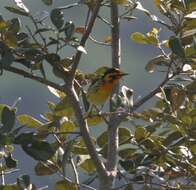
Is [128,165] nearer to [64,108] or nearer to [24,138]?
[64,108]

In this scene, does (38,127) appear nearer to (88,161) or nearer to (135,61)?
(88,161)

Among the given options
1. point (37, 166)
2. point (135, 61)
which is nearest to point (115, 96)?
point (37, 166)

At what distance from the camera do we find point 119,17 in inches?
87.4

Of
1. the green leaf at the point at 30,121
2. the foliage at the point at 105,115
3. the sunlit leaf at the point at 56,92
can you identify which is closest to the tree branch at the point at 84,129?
the foliage at the point at 105,115

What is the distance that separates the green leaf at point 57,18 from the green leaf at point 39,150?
28cm

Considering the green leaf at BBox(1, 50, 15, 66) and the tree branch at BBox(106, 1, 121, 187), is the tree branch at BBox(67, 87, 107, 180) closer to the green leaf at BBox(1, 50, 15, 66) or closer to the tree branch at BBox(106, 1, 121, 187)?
the tree branch at BBox(106, 1, 121, 187)

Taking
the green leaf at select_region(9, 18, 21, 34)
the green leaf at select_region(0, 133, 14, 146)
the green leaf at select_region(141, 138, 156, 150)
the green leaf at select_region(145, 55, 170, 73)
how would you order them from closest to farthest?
1. the green leaf at select_region(0, 133, 14, 146)
2. the green leaf at select_region(9, 18, 21, 34)
3. the green leaf at select_region(141, 138, 156, 150)
4. the green leaf at select_region(145, 55, 170, 73)

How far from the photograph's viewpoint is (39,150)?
1.99 metres

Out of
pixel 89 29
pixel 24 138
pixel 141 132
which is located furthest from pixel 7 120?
pixel 141 132

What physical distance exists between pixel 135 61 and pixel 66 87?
3171 cm

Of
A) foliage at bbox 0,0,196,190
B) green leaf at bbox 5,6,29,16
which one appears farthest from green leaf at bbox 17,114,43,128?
green leaf at bbox 5,6,29,16

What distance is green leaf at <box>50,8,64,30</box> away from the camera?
6.60 ft

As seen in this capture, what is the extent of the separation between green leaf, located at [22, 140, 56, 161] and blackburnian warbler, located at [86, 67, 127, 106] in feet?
0.93

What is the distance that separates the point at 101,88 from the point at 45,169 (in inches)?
10.5
